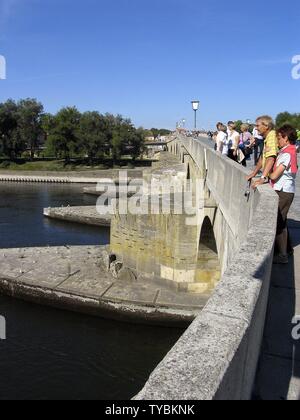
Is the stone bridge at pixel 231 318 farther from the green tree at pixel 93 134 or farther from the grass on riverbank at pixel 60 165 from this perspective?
the green tree at pixel 93 134

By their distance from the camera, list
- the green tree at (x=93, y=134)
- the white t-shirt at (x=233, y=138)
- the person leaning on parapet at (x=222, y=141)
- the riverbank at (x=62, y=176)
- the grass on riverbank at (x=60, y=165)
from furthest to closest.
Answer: the green tree at (x=93, y=134) < the grass on riverbank at (x=60, y=165) < the riverbank at (x=62, y=176) < the person leaning on parapet at (x=222, y=141) < the white t-shirt at (x=233, y=138)

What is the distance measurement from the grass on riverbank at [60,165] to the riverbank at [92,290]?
56.6 m

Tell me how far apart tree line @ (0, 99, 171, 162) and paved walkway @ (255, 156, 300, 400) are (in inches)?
3073

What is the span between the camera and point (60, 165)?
81750mm

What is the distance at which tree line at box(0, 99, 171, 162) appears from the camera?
8138 cm

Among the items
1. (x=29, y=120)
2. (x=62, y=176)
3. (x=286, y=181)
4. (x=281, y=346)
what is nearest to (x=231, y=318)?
(x=281, y=346)

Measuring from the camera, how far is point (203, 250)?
A: 1839 cm

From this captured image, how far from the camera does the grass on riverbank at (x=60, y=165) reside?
258 feet

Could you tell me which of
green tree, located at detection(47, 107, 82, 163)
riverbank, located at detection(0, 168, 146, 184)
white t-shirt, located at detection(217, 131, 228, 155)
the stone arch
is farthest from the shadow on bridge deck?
green tree, located at detection(47, 107, 82, 163)

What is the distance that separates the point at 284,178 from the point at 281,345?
246cm

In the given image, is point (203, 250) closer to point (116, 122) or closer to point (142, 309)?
point (142, 309)

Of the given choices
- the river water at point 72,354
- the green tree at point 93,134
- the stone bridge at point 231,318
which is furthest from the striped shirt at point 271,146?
the green tree at point 93,134

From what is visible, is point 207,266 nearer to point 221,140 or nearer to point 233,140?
point 221,140
